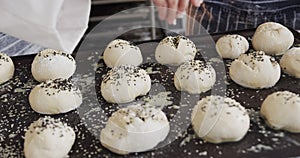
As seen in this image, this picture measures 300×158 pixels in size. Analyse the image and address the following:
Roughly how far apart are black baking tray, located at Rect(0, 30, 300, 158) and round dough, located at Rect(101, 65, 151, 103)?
0.08 feet

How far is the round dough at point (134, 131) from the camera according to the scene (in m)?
1.12

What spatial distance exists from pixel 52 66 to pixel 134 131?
0.45 metres

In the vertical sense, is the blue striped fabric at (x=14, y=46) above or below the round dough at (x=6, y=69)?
below

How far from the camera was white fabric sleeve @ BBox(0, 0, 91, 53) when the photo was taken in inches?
56.8

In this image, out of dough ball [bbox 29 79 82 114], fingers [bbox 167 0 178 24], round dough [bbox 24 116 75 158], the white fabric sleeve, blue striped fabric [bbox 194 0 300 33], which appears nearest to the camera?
round dough [bbox 24 116 75 158]

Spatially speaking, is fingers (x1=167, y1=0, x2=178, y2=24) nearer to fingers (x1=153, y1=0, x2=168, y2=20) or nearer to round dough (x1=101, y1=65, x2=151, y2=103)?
fingers (x1=153, y1=0, x2=168, y2=20)

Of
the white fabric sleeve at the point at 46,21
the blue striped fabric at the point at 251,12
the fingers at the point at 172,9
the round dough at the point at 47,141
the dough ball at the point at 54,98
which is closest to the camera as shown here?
the round dough at the point at 47,141

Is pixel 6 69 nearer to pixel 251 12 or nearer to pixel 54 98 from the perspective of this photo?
pixel 54 98

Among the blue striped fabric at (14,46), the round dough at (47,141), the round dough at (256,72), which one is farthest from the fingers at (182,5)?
the round dough at (47,141)

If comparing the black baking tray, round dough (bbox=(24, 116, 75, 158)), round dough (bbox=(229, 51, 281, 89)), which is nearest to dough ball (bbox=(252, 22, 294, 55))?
the black baking tray

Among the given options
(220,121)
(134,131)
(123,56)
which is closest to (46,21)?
(123,56)

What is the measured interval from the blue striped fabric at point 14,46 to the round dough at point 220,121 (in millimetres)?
847

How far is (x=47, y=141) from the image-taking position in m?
1.10

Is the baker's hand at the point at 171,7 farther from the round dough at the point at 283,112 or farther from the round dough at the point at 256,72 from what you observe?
the round dough at the point at 283,112
